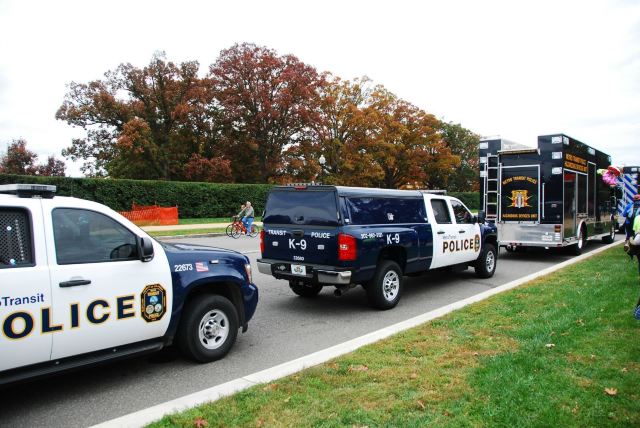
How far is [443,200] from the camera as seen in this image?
954 cm

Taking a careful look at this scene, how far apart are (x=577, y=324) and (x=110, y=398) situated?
18.4 ft

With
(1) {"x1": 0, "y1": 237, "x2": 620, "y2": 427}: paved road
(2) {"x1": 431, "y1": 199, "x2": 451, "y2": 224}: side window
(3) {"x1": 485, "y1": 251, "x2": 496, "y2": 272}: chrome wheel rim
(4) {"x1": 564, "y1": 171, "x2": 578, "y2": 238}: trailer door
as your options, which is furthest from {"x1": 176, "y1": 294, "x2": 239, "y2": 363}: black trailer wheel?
(4) {"x1": 564, "y1": 171, "x2": 578, "y2": 238}: trailer door

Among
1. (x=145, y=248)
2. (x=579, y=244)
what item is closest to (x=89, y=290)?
(x=145, y=248)

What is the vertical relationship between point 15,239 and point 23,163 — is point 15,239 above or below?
below

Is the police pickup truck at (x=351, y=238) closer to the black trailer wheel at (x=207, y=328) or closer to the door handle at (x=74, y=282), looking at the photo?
the black trailer wheel at (x=207, y=328)

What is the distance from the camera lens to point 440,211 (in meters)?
9.43

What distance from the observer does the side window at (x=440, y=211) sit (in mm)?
9265

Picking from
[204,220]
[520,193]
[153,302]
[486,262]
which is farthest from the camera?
[204,220]

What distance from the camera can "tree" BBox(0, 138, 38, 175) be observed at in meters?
44.9

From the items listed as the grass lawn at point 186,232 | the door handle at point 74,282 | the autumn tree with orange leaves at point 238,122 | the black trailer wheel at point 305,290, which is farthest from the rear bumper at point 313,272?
the autumn tree with orange leaves at point 238,122

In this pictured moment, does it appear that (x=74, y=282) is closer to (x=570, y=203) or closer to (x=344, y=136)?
(x=570, y=203)

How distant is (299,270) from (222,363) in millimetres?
2512

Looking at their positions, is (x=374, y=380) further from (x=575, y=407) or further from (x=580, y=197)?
(x=580, y=197)

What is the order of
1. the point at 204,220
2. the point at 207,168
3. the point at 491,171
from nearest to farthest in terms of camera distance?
the point at 491,171 < the point at 204,220 < the point at 207,168
